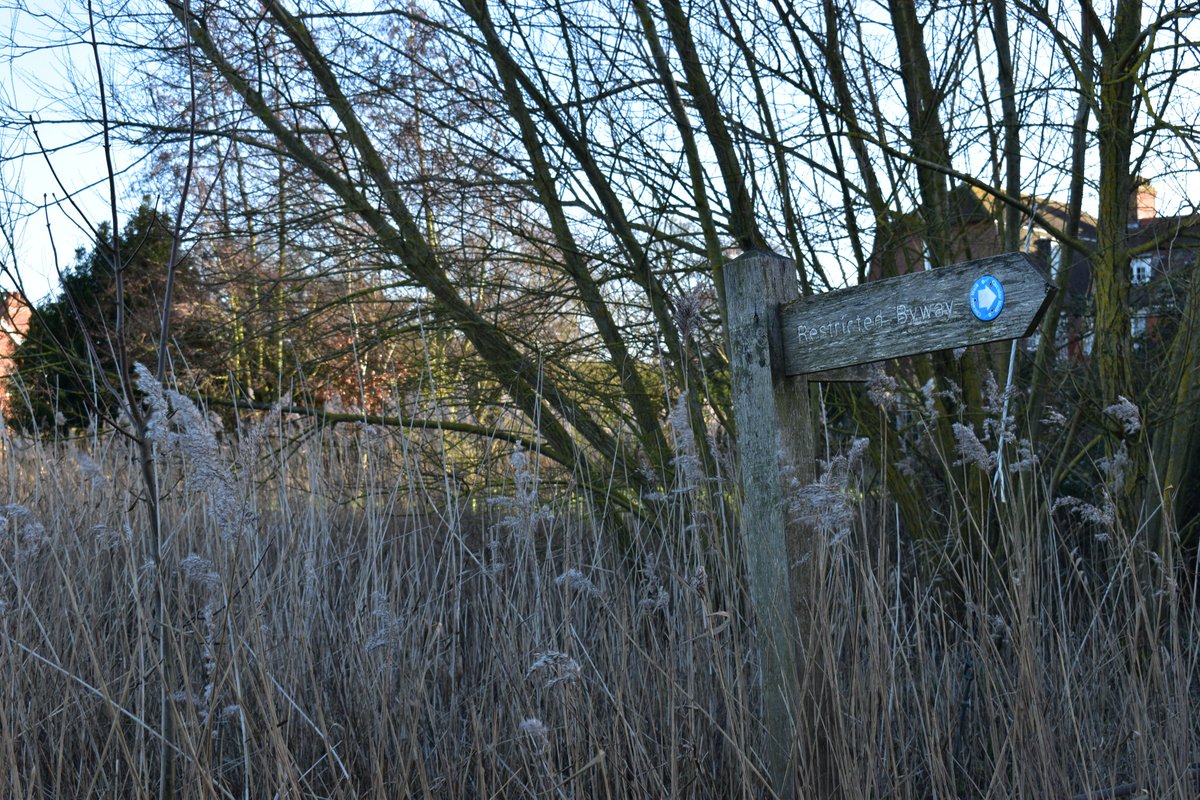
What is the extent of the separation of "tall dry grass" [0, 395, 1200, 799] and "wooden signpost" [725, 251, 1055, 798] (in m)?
0.07

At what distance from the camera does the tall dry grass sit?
2127 mm

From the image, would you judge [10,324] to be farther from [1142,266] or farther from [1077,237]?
[1142,266]

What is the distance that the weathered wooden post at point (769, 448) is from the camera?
2.26 meters

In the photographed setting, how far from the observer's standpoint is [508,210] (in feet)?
13.9

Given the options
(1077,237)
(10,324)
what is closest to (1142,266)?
(1077,237)

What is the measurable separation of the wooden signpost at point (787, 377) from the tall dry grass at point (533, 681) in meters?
0.07

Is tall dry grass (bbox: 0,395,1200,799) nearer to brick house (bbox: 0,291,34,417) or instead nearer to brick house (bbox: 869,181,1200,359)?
brick house (bbox: 0,291,34,417)

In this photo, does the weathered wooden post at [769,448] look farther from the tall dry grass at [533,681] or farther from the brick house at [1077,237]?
the brick house at [1077,237]

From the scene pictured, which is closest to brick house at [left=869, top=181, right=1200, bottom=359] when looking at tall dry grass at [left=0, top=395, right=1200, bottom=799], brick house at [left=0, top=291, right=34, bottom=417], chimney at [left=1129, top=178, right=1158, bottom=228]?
chimney at [left=1129, top=178, right=1158, bottom=228]

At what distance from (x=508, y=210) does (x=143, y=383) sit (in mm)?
2619

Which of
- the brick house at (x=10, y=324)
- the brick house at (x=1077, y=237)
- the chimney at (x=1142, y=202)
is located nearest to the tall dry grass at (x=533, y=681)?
the brick house at (x=10, y=324)

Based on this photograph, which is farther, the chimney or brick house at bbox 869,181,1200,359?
the chimney

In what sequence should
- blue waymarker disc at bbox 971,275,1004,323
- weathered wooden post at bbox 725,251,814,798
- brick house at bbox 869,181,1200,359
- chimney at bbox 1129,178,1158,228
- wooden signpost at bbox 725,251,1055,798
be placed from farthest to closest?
1. chimney at bbox 1129,178,1158,228
2. brick house at bbox 869,181,1200,359
3. weathered wooden post at bbox 725,251,814,798
4. wooden signpost at bbox 725,251,1055,798
5. blue waymarker disc at bbox 971,275,1004,323

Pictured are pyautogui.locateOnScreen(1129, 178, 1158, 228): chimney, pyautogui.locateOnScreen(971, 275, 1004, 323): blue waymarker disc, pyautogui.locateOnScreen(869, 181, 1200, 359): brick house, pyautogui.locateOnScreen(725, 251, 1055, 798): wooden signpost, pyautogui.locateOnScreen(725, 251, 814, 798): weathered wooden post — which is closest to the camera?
pyautogui.locateOnScreen(971, 275, 1004, 323): blue waymarker disc
